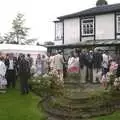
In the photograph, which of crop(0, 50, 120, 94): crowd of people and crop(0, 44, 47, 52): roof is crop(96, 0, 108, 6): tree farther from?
crop(0, 50, 120, 94): crowd of people

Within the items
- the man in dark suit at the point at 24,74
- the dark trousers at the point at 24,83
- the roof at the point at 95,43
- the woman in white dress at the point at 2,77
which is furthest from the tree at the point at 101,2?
the dark trousers at the point at 24,83

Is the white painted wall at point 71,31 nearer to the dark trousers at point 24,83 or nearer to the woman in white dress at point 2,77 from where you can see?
the woman in white dress at point 2,77

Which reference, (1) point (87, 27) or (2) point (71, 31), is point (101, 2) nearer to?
(2) point (71, 31)

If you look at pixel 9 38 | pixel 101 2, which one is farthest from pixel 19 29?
pixel 101 2

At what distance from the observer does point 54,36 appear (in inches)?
1622

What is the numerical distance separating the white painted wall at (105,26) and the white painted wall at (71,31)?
2526 mm

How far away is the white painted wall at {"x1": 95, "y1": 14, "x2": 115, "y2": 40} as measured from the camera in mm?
34562

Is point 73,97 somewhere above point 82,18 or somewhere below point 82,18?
below

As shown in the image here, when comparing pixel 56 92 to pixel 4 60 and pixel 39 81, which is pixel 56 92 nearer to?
pixel 39 81

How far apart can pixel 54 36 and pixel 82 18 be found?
15.2 ft

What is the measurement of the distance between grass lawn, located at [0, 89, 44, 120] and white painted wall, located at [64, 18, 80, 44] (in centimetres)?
1959

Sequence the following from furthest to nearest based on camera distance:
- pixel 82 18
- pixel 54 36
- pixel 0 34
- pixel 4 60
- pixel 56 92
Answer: pixel 0 34, pixel 54 36, pixel 82 18, pixel 4 60, pixel 56 92

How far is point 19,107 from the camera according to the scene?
1540 cm

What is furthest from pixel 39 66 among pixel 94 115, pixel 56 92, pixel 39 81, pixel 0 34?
pixel 0 34
